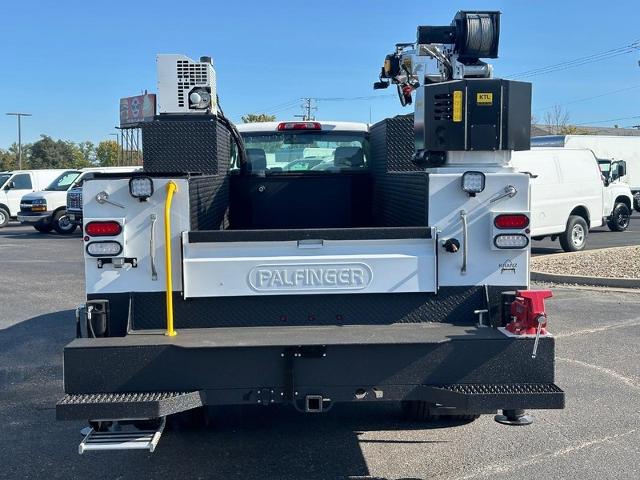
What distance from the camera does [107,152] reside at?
75.2 meters

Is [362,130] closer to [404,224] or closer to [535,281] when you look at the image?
[404,224]

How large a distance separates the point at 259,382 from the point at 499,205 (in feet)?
5.51

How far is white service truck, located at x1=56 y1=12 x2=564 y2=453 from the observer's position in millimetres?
3816

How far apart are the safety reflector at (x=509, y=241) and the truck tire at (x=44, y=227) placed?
22.7 metres

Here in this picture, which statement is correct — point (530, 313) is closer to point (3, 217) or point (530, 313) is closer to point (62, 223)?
point (62, 223)

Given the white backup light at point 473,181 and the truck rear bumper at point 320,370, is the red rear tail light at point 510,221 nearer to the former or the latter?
the white backup light at point 473,181

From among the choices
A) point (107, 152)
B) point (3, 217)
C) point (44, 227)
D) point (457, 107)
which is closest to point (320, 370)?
point (457, 107)

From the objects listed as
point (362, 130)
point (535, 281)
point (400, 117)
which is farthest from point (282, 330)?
point (535, 281)

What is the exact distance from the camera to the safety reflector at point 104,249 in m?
4.09

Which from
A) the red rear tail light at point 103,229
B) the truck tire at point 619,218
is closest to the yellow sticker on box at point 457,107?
the red rear tail light at point 103,229

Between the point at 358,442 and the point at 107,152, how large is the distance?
74.2 meters

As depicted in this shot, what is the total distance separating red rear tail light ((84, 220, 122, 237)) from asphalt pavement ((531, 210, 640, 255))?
13.8m

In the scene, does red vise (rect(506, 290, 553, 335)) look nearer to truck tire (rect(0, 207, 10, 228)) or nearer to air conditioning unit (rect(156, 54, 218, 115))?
air conditioning unit (rect(156, 54, 218, 115))

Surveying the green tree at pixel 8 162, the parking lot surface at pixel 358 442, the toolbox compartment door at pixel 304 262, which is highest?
the green tree at pixel 8 162
